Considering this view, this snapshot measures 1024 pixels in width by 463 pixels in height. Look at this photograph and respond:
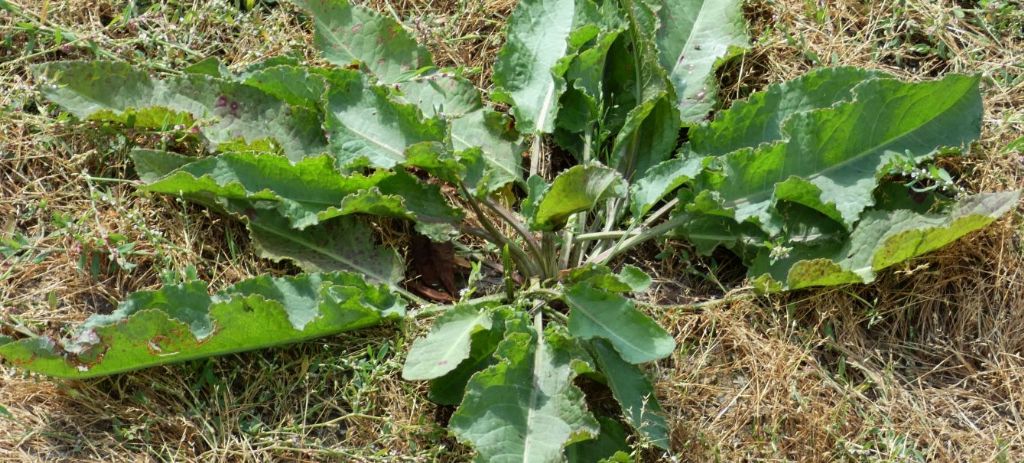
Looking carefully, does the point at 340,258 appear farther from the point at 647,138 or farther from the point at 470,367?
the point at 647,138

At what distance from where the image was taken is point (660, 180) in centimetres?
283

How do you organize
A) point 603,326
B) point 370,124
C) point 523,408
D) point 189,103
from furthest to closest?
1. point 189,103
2. point 370,124
3. point 603,326
4. point 523,408

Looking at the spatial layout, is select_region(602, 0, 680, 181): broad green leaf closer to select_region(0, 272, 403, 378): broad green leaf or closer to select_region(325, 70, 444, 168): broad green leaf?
select_region(325, 70, 444, 168): broad green leaf

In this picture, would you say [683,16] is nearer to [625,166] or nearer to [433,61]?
[625,166]

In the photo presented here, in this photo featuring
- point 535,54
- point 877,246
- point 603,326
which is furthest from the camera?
point 535,54

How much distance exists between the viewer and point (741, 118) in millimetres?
2969

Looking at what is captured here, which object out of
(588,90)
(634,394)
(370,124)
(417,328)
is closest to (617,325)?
(634,394)

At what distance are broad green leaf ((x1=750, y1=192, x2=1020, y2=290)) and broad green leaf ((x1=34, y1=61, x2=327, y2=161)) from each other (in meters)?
1.31

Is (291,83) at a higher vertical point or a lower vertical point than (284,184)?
higher

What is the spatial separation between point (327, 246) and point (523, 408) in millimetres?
753

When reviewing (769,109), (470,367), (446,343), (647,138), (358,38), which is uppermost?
(358,38)

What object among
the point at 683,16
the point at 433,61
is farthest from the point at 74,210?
the point at 683,16

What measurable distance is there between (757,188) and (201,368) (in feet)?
5.04

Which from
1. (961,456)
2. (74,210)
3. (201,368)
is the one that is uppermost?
(74,210)
